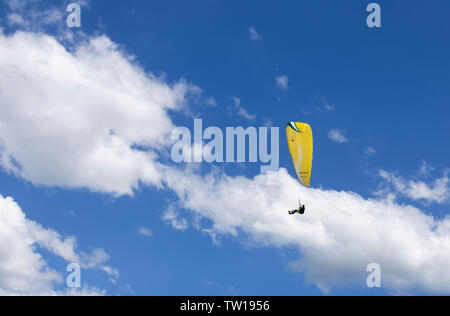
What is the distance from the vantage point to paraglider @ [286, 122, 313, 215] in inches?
2751

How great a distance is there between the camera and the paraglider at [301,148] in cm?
6988

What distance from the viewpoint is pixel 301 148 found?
234 feet

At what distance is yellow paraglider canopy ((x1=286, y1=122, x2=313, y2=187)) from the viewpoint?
69.9m

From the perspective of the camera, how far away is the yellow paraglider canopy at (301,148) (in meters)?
69.9

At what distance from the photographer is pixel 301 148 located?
71250 mm
